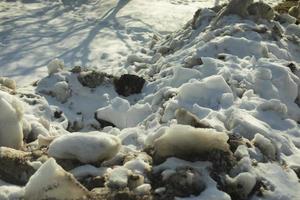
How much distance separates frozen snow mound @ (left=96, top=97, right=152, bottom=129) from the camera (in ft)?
15.7

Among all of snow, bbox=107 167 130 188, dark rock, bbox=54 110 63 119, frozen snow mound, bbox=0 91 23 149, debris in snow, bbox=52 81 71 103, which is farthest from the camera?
debris in snow, bbox=52 81 71 103

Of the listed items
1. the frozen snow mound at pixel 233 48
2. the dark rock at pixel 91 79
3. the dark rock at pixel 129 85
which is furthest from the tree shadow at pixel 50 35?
the frozen snow mound at pixel 233 48

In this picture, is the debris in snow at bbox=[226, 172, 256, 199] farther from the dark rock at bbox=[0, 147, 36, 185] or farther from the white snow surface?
the dark rock at bbox=[0, 147, 36, 185]

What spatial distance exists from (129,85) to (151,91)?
1.02ft

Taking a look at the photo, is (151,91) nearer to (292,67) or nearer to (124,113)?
(124,113)

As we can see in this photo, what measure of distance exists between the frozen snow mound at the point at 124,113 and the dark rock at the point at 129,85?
677 mm

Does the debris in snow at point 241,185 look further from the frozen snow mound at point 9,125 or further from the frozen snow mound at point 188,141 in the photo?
the frozen snow mound at point 9,125

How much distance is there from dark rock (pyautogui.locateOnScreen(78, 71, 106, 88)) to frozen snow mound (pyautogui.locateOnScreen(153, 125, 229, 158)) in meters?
2.70

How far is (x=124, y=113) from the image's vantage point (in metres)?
4.88

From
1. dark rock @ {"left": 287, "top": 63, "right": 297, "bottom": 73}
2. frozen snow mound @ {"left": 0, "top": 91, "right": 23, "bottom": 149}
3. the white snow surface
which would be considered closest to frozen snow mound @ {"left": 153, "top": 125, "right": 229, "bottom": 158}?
the white snow surface

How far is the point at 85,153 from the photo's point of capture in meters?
3.06

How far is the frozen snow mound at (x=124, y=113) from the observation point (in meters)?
4.80

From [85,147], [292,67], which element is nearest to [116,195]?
[85,147]

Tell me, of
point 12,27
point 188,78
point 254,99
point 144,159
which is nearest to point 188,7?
point 12,27
